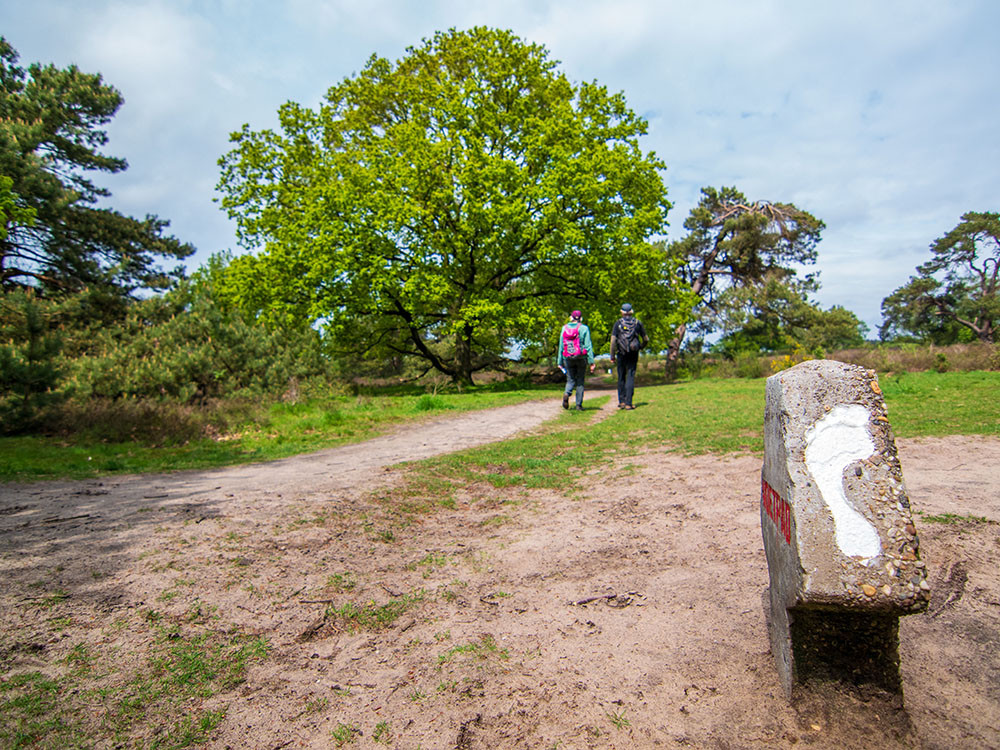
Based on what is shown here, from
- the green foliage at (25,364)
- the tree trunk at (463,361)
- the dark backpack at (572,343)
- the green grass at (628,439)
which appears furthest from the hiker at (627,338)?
the tree trunk at (463,361)

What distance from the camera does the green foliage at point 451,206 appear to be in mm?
20344

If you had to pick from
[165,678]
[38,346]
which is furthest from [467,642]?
[38,346]

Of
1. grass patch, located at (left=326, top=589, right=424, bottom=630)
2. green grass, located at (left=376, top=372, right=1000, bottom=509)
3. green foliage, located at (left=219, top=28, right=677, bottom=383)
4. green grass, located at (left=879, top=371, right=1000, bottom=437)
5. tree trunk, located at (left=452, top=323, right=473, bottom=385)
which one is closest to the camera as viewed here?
grass patch, located at (left=326, top=589, right=424, bottom=630)

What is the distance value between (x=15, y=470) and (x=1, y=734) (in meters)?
6.53

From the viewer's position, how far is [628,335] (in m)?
12.2

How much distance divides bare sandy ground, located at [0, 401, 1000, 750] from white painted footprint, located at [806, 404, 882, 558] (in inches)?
26.0

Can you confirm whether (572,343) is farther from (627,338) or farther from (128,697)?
(128,697)

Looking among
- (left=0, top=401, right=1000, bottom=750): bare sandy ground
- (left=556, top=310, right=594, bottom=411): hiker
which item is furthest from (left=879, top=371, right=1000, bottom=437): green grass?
(left=556, top=310, right=594, bottom=411): hiker

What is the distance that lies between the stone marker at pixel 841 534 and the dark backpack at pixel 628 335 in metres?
10.2

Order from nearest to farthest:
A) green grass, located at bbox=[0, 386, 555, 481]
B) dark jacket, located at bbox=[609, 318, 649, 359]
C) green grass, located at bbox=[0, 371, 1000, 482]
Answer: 1. green grass, located at bbox=[0, 371, 1000, 482]
2. green grass, located at bbox=[0, 386, 555, 481]
3. dark jacket, located at bbox=[609, 318, 649, 359]

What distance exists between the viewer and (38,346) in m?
10.9

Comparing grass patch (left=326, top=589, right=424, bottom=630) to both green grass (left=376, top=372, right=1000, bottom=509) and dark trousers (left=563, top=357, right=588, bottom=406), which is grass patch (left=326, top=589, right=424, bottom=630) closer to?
green grass (left=376, top=372, right=1000, bottom=509)

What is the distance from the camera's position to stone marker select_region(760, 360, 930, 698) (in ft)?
5.89

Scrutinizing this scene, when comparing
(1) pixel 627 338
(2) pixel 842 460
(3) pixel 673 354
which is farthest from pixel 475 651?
→ (3) pixel 673 354
